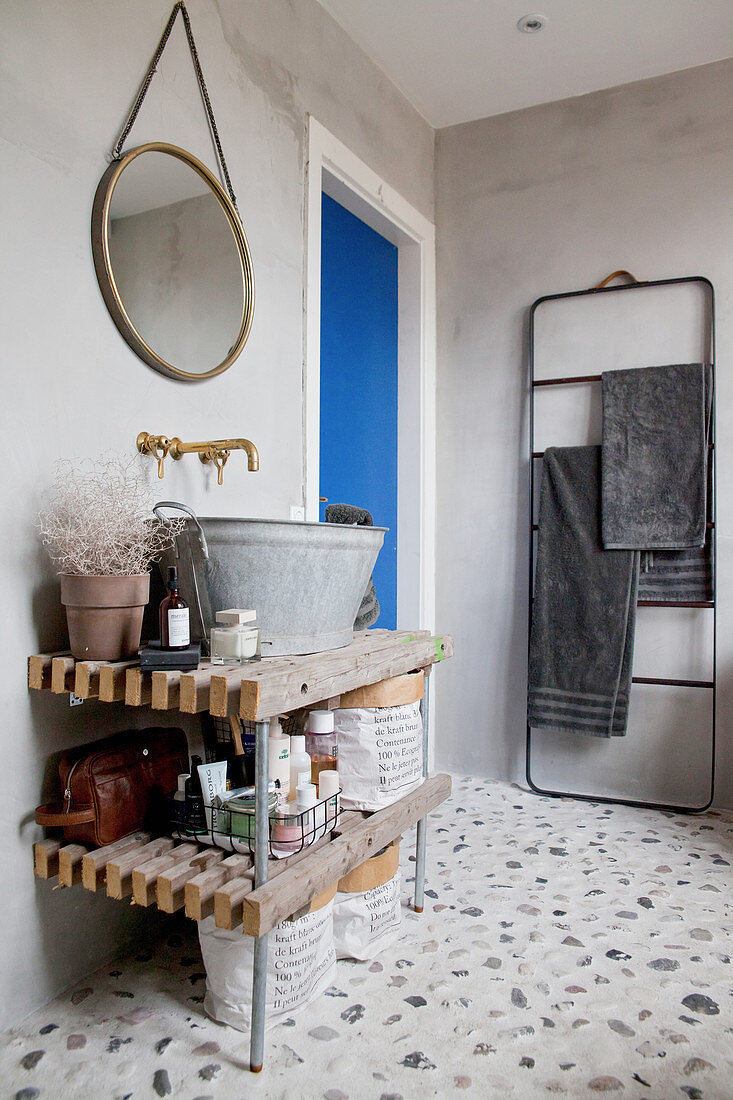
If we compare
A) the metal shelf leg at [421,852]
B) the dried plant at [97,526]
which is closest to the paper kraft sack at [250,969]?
the metal shelf leg at [421,852]

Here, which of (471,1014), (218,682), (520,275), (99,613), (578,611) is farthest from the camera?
(520,275)

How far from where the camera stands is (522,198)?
107 inches

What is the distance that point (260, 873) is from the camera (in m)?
1.19

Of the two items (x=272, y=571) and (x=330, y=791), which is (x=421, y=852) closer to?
(x=330, y=791)

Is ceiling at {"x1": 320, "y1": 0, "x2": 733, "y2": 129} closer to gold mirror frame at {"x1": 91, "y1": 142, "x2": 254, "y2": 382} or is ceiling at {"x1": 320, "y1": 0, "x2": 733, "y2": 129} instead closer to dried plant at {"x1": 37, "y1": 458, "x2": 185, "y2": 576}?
gold mirror frame at {"x1": 91, "y1": 142, "x2": 254, "y2": 382}

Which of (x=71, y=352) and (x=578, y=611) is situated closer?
(x=71, y=352)

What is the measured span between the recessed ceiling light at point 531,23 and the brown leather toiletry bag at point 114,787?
221cm

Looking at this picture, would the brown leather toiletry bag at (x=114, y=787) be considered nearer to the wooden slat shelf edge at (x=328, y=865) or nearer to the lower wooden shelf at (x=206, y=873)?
the lower wooden shelf at (x=206, y=873)

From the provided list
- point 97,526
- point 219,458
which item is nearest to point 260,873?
point 97,526

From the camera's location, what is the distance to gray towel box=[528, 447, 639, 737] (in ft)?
8.09

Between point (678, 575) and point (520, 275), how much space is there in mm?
1156

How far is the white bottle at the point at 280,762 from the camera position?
4.45ft

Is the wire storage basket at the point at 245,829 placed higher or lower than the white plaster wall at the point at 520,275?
lower

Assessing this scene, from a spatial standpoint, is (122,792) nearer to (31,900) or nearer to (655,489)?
(31,900)
